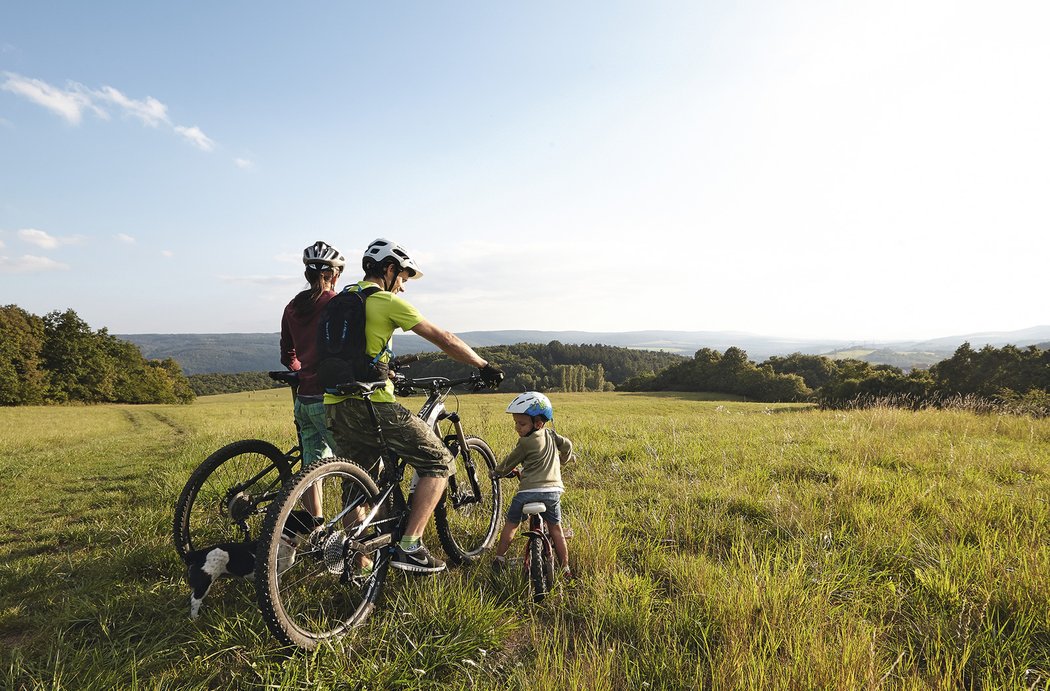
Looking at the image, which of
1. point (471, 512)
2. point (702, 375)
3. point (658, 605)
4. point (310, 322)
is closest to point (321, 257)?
point (310, 322)

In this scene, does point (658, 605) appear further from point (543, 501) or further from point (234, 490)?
point (234, 490)

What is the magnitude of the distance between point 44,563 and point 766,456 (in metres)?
9.20

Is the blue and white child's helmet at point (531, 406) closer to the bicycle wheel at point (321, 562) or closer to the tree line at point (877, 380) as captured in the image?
the bicycle wheel at point (321, 562)

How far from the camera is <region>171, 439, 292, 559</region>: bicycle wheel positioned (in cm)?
372

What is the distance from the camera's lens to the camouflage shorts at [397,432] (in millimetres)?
3469

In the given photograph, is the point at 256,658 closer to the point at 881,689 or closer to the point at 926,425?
the point at 881,689

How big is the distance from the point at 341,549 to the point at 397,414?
97cm

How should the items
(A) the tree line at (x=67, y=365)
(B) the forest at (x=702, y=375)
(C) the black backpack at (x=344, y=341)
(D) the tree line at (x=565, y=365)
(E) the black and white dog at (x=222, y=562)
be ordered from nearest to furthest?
1. (E) the black and white dog at (x=222, y=562)
2. (C) the black backpack at (x=344, y=341)
3. (B) the forest at (x=702, y=375)
4. (A) the tree line at (x=67, y=365)
5. (D) the tree line at (x=565, y=365)

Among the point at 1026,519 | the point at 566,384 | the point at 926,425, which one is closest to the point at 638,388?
the point at 566,384

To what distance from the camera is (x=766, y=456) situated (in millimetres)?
7770

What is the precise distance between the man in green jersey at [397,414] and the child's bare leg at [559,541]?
92 centimetres

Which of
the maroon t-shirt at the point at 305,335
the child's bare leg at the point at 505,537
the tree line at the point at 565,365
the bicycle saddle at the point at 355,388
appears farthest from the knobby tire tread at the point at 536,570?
the tree line at the point at 565,365

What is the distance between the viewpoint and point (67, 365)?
58844 millimetres

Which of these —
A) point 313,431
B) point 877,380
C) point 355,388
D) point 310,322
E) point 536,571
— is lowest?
point 877,380
